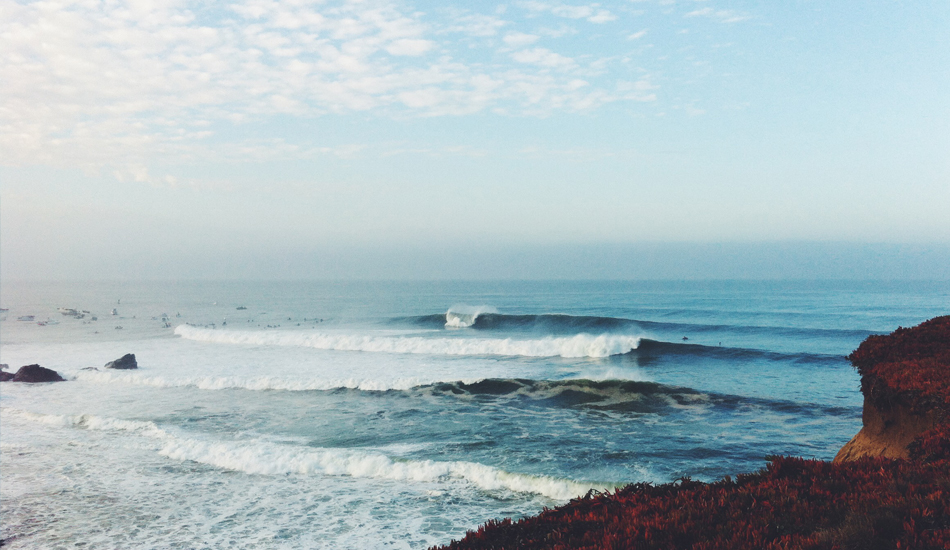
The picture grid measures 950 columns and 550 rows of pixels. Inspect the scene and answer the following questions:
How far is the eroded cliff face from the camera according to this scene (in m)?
7.61

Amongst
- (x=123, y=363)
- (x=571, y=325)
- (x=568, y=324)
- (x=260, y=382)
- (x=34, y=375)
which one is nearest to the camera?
(x=260, y=382)

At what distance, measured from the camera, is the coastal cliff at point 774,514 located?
10.8 ft

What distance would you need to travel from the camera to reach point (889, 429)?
8375 mm

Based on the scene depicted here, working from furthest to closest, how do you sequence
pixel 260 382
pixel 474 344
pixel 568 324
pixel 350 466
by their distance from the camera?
1. pixel 568 324
2. pixel 474 344
3. pixel 260 382
4. pixel 350 466

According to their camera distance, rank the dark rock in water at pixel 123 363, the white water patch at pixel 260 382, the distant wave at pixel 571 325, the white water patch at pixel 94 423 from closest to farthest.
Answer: the white water patch at pixel 94 423
the white water patch at pixel 260 382
the dark rock in water at pixel 123 363
the distant wave at pixel 571 325

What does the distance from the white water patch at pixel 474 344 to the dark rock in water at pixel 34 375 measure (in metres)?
14.2

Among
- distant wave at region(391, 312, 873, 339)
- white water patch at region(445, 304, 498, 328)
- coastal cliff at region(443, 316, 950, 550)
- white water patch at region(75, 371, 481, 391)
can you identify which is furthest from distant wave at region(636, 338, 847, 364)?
coastal cliff at region(443, 316, 950, 550)

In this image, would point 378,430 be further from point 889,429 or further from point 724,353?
point 724,353

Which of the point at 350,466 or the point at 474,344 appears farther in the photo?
the point at 474,344

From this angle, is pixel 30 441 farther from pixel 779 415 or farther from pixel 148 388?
pixel 779 415

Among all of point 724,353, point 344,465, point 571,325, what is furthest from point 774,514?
point 571,325

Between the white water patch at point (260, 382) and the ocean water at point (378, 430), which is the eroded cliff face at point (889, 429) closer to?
the ocean water at point (378, 430)

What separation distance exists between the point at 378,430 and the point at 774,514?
540 inches

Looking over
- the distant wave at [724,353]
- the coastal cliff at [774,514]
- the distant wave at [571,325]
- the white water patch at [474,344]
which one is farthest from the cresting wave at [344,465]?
the distant wave at [571,325]
